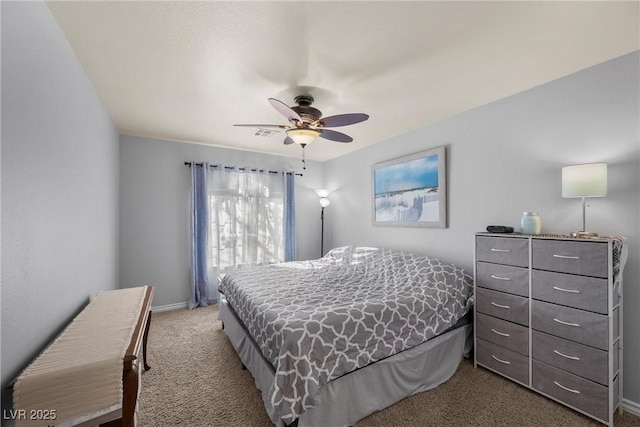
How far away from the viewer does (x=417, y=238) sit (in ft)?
10.8

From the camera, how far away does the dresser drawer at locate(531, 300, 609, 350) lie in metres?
1.64

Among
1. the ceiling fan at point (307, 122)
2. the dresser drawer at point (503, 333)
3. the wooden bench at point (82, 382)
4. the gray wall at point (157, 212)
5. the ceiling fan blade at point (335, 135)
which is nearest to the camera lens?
the wooden bench at point (82, 382)

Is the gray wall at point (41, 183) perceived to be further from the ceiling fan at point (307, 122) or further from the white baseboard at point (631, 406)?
the white baseboard at point (631, 406)

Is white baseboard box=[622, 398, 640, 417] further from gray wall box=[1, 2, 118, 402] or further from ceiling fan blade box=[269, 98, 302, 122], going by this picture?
gray wall box=[1, 2, 118, 402]

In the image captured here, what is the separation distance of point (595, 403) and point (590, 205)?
1.40m

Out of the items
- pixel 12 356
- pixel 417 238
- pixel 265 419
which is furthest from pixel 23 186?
pixel 417 238

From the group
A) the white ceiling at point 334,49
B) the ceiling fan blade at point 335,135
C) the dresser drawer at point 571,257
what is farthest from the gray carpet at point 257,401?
the white ceiling at point 334,49

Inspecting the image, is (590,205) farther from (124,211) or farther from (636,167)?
(124,211)

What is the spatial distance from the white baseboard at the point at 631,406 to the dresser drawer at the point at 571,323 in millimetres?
589

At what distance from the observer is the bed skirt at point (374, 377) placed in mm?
1610

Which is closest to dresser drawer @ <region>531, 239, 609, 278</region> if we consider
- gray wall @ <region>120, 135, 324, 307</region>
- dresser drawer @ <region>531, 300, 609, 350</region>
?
dresser drawer @ <region>531, 300, 609, 350</region>

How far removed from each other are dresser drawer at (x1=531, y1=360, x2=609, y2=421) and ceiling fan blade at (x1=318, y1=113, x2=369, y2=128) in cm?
238

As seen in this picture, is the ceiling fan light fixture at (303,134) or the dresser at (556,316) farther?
the ceiling fan light fixture at (303,134)

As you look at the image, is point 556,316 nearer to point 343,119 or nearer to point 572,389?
point 572,389
